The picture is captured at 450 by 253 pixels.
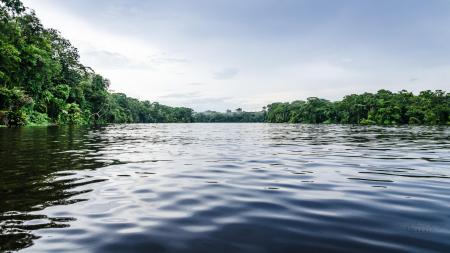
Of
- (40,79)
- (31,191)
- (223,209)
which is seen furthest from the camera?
(40,79)

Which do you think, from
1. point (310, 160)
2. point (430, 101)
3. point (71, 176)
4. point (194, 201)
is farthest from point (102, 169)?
point (430, 101)

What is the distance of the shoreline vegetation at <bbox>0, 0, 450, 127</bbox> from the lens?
159ft

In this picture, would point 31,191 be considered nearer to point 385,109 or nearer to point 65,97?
point 65,97

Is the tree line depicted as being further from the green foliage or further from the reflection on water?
the green foliage

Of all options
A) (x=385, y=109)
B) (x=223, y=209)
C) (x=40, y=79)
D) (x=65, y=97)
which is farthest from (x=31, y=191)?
(x=385, y=109)

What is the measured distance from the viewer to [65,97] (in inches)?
2813

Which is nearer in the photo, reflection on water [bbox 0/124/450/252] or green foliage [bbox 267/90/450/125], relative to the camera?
reflection on water [bbox 0/124/450/252]

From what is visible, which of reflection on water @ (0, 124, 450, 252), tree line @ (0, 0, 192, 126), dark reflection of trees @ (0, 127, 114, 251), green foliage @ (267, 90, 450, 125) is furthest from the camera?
green foliage @ (267, 90, 450, 125)

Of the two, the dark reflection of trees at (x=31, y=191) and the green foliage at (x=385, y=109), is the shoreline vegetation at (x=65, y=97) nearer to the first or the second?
the green foliage at (x=385, y=109)

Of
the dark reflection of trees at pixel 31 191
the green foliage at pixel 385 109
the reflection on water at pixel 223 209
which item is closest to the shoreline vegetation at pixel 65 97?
the green foliage at pixel 385 109

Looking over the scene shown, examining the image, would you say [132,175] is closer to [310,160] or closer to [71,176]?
[71,176]

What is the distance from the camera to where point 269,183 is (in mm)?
7625

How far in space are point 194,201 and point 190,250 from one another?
2307mm

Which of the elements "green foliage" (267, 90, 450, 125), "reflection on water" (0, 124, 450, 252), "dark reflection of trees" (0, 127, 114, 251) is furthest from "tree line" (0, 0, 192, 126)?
"green foliage" (267, 90, 450, 125)
